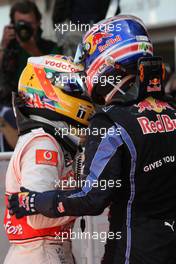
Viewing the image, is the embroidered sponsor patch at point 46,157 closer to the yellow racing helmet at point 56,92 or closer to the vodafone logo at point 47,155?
the vodafone logo at point 47,155

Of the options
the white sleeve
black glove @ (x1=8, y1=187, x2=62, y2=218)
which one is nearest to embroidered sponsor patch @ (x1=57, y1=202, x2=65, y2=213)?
black glove @ (x1=8, y1=187, x2=62, y2=218)

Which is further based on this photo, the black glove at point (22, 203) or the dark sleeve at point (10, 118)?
the dark sleeve at point (10, 118)

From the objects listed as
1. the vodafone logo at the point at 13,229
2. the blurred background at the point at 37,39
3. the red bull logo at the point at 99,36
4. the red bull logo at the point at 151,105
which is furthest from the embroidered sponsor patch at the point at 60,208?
the blurred background at the point at 37,39

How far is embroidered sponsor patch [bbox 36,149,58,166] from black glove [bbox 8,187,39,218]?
10 centimetres

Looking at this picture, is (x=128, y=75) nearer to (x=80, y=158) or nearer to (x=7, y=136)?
(x=80, y=158)

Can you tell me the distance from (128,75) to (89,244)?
Result: 1028 millimetres

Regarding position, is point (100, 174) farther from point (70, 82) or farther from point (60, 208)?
point (70, 82)

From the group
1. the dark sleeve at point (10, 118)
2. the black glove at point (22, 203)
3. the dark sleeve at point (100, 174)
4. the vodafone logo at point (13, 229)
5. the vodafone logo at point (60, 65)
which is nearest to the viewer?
the dark sleeve at point (100, 174)

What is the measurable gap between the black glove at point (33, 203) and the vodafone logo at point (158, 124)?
311mm

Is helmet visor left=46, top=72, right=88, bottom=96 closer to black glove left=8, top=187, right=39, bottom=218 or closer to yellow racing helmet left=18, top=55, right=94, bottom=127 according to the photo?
yellow racing helmet left=18, top=55, right=94, bottom=127

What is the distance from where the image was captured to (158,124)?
5.27ft

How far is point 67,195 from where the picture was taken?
1.58m

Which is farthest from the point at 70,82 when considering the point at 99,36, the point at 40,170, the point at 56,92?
the point at 40,170

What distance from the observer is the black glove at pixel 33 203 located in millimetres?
1601
